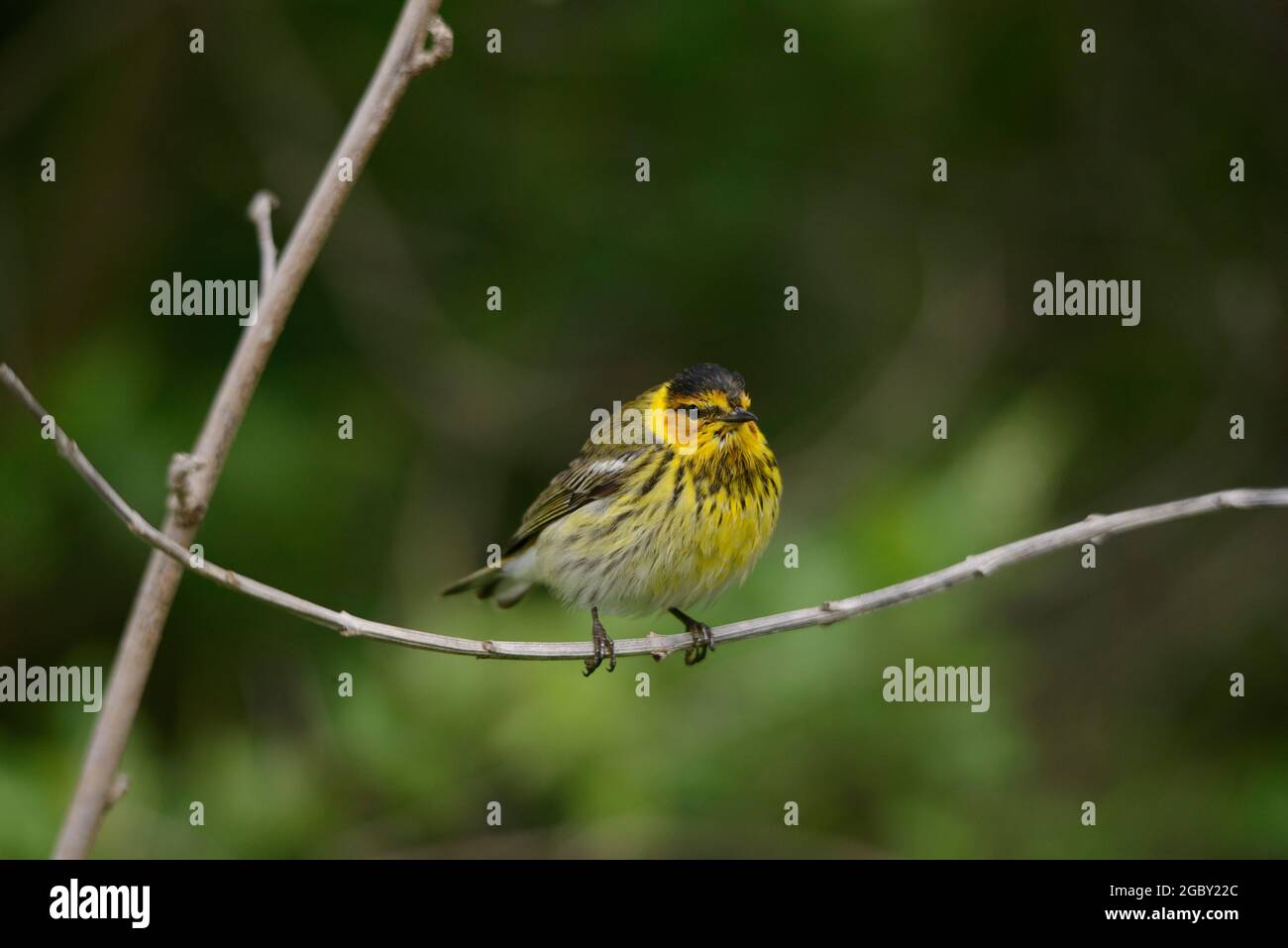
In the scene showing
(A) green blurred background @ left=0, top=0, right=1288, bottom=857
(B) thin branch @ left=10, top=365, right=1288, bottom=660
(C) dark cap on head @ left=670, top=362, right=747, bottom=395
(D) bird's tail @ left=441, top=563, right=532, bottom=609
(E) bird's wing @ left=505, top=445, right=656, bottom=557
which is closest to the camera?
(B) thin branch @ left=10, top=365, right=1288, bottom=660

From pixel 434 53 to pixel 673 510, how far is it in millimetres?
2225

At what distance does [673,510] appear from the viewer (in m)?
4.86

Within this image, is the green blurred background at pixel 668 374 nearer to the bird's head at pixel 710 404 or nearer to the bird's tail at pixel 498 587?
the bird's tail at pixel 498 587

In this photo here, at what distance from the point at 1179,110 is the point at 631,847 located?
6.18 m

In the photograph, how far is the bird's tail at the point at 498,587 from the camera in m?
5.44

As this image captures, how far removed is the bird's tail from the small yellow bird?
0.67ft

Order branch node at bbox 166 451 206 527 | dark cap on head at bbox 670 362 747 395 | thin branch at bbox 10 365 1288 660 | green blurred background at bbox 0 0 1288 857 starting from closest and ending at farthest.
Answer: thin branch at bbox 10 365 1288 660
branch node at bbox 166 451 206 527
dark cap on head at bbox 670 362 747 395
green blurred background at bbox 0 0 1288 857

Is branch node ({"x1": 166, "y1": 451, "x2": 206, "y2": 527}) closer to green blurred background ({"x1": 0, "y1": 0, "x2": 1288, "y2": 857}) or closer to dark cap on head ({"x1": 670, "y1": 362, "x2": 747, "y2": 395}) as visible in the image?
dark cap on head ({"x1": 670, "y1": 362, "x2": 747, "y2": 395})

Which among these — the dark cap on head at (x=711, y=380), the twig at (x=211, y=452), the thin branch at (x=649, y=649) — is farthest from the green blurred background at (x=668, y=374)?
the twig at (x=211, y=452)

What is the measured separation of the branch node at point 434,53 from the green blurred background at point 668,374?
322cm

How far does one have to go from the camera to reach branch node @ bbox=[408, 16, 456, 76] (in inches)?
114

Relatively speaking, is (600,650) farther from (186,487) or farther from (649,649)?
(186,487)

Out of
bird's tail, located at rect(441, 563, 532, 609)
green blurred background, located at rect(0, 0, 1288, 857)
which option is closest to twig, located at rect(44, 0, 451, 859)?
bird's tail, located at rect(441, 563, 532, 609)

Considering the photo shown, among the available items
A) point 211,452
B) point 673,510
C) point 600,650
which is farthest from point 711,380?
point 211,452
